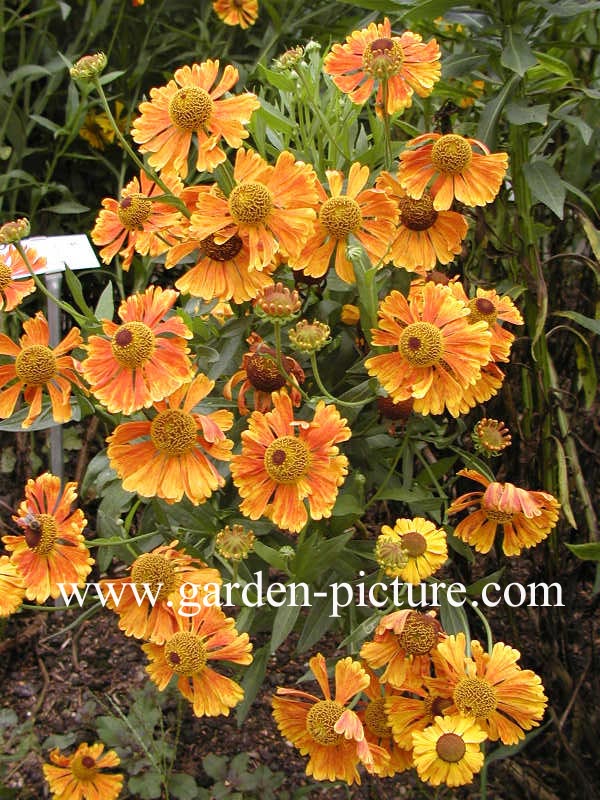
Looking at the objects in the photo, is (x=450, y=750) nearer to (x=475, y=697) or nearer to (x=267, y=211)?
(x=475, y=697)

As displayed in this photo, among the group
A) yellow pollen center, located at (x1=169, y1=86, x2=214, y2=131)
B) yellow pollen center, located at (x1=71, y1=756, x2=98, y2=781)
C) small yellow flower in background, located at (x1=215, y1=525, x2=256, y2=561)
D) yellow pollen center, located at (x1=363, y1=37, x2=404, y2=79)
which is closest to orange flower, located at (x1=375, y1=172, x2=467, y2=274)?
yellow pollen center, located at (x1=363, y1=37, x2=404, y2=79)

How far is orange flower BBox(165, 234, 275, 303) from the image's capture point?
920mm

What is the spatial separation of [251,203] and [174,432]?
25cm

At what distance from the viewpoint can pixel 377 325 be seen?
97cm

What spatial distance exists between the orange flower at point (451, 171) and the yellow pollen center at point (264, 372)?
9.6 inches

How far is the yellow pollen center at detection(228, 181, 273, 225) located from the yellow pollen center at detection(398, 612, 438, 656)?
1.48 feet

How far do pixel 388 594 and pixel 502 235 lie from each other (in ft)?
1.99

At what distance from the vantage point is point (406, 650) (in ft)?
3.05

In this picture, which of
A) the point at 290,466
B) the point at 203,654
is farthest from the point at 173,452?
the point at 203,654

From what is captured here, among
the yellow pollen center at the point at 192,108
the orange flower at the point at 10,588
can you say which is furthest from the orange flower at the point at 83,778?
the yellow pollen center at the point at 192,108

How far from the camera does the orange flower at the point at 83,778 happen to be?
1.34m

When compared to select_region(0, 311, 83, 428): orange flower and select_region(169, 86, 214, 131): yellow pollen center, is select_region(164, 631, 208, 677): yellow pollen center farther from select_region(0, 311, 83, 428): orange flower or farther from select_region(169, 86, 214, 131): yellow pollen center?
select_region(169, 86, 214, 131): yellow pollen center

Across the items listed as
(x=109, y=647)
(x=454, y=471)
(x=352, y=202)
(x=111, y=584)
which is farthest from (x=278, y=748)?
(x=352, y=202)

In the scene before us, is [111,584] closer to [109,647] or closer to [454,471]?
[454,471]
